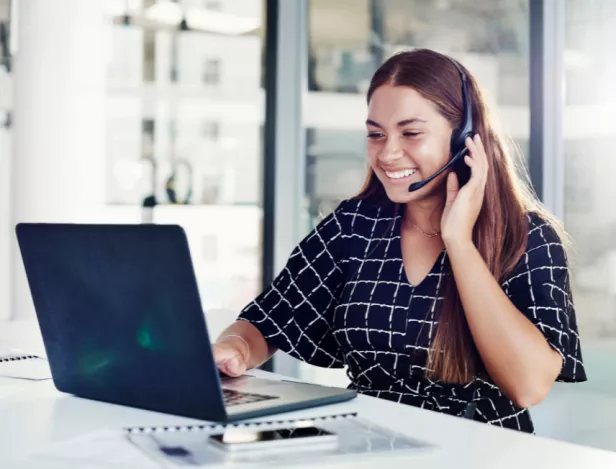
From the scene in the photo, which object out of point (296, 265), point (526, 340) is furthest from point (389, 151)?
point (526, 340)

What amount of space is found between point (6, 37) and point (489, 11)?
6.40 ft

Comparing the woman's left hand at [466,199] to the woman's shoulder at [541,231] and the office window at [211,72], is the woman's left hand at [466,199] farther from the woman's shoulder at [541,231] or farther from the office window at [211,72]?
the office window at [211,72]

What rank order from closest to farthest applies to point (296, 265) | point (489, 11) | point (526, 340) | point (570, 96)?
point (526, 340)
point (296, 265)
point (570, 96)
point (489, 11)

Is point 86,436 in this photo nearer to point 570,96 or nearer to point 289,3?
point 570,96

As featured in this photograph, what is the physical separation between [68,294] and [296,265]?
2.31 ft

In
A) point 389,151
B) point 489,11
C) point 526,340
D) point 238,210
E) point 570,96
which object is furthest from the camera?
point 238,210

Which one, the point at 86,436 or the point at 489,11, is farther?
the point at 489,11

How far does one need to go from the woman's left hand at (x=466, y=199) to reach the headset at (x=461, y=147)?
0.02m

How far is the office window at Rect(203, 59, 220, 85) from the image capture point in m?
3.73

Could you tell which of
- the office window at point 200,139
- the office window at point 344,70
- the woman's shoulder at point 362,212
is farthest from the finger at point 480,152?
the office window at point 200,139

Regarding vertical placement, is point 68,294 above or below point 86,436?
above

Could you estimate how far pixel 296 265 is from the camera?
74.0 inches

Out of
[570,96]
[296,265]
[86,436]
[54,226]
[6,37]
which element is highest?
[6,37]

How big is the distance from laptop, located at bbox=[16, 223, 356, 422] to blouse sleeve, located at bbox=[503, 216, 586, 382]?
0.43 meters
